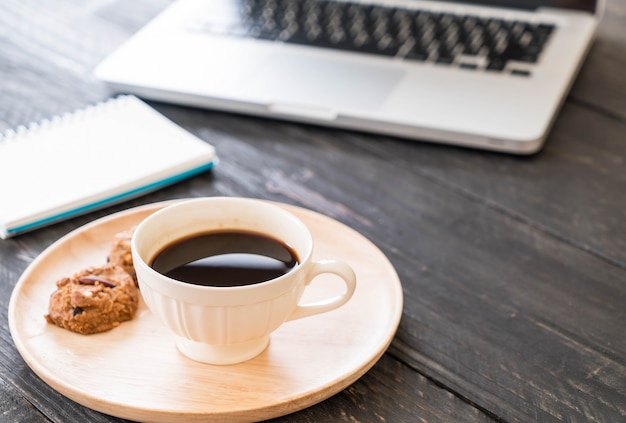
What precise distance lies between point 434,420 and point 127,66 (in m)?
0.67

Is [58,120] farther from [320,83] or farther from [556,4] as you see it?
[556,4]

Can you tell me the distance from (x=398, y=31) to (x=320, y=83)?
186mm

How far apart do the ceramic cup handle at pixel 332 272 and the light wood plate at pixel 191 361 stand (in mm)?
32

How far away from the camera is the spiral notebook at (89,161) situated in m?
0.81

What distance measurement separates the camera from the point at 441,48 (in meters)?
1.12

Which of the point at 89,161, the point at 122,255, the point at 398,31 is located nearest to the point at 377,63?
the point at 398,31

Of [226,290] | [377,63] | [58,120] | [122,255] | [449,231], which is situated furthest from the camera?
[377,63]

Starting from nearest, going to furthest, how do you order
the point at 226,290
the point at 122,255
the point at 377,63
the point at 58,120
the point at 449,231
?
the point at 226,290 < the point at 122,255 < the point at 449,231 < the point at 58,120 < the point at 377,63

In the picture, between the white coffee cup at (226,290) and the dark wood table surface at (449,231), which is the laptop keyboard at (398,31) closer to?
the dark wood table surface at (449,231)

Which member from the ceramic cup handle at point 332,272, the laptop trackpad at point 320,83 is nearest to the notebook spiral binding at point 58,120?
the laptop trackpad at point 320,83

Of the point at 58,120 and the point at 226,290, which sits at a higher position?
the point at 226,290

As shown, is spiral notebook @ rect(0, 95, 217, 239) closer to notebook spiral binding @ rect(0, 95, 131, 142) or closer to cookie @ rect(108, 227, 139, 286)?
notebook spiral binding @ rect(0, 95, 131, 142)

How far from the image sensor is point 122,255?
0.69 metres

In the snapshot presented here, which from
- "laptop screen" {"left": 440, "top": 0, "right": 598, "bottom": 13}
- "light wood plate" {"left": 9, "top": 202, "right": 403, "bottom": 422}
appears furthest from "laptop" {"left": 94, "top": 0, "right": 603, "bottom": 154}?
"light wood plate" {"left": 9, "top": 202, "right": 403, "bottom": 422}
